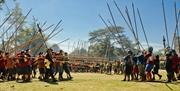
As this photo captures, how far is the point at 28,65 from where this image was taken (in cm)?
1948

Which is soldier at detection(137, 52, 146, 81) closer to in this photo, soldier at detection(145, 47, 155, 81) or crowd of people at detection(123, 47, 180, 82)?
crowd of people at detection(123, 47, 180, 82)

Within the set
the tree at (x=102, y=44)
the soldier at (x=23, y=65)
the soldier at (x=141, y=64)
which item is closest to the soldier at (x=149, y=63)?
the soldier at (x=141, y=64)

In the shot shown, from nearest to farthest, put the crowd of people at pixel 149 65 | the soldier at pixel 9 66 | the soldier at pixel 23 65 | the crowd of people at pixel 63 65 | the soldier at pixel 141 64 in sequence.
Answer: the crowd of people at pixel 149 65 < the crowd of people at pixel 63 65 < the soldier at pixel 141 64 < the soldier at pixel 23 65 < the soldier at pixel 9 66

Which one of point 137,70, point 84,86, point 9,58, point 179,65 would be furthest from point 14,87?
point 179,65

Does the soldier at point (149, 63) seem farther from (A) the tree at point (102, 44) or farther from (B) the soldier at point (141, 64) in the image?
(A) the tree at point (102, 44)

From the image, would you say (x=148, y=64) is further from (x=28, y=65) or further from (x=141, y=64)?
(x=28, y=65)

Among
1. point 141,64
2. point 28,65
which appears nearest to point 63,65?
point 28,65

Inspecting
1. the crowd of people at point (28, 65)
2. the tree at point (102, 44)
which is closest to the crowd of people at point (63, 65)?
the crowd of people at point (28, 65)

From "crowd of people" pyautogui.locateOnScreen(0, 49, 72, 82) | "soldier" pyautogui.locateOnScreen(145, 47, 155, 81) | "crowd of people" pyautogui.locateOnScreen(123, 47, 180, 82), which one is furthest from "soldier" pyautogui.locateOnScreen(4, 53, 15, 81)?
Result: "soldier" pyautogui.locateOnScreen(145, 47, 155, 81)

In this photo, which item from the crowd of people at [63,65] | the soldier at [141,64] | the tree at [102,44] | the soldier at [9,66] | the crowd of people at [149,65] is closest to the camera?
the crowd of people at [149,65]

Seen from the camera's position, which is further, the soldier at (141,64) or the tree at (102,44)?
the tree at (102,44)

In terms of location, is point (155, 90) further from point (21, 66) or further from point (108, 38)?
point (108, 38)

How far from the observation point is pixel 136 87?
15.6 meters

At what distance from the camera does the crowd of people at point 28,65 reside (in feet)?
62.8
